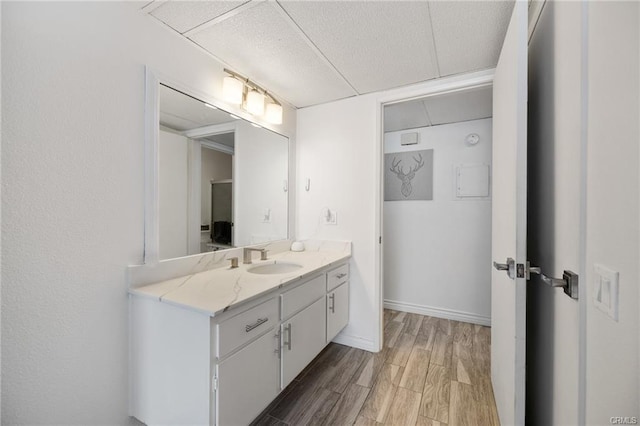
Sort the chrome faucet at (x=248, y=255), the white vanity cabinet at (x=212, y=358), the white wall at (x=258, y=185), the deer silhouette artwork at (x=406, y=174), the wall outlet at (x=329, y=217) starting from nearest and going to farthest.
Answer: the white vanity cabinet at (x=212, y=358) < the chrome faucet at (x=248, y=255) < the white wall at (x=258, y=185) < the wall outlet at (x=329, y=217) < the deer silhouette artwork at (x=406, y=174)

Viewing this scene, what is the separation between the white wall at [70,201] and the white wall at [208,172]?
41 centimetres

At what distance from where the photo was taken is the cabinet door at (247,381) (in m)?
1.08

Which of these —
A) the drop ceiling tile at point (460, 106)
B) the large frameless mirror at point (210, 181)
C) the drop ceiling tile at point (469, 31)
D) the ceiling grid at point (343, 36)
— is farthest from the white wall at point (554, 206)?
the large frameless mirror at point (210, 181)

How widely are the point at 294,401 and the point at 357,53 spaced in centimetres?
219

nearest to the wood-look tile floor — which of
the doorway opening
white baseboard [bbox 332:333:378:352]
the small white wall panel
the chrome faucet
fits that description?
white baseboard [bbox 332:333:378:352]

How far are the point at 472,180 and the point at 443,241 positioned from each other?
711 millimetres

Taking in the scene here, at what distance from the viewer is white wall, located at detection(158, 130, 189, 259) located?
1.42 meters

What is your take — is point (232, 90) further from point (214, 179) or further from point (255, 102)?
point (214, 179)

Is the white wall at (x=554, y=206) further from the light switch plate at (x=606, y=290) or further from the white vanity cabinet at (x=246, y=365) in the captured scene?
the white vanity cabinet at (x=246, y=365)

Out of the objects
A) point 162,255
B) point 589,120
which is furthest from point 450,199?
point 162,255

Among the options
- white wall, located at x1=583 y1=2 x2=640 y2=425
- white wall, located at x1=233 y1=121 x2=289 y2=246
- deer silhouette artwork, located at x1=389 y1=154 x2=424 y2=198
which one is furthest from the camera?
deer silhouette artwork, located at x1=389 y1=154 x2=424 y2=198

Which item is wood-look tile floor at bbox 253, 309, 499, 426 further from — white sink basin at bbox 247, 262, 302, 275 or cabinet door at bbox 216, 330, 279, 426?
white sink basin at bbox 247, 262, 302, 275

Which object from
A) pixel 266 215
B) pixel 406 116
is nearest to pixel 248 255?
pixel 266 215

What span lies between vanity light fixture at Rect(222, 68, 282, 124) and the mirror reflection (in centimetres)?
12
